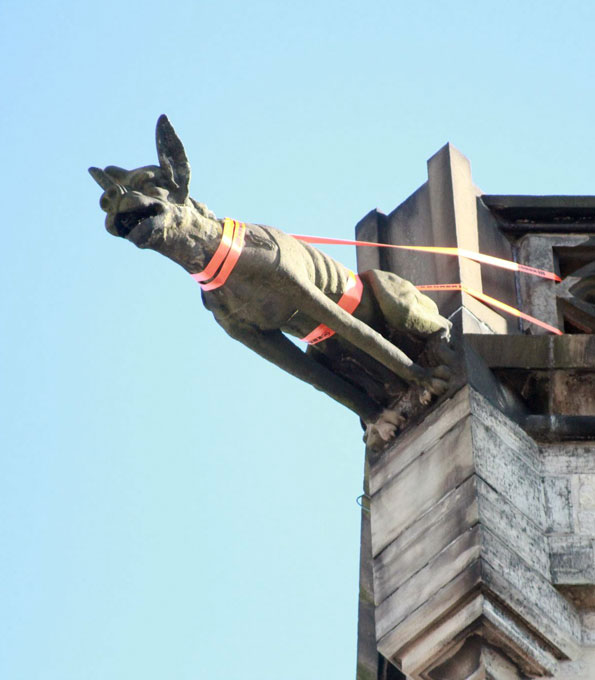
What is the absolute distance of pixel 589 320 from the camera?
1195 cm

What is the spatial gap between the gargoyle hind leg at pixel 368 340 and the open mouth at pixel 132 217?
80 centimetres

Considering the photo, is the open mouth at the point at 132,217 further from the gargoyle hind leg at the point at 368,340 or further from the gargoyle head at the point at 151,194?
the gargoyle hind leg at the point at 368,340

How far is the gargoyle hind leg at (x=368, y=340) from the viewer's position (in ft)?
35.5

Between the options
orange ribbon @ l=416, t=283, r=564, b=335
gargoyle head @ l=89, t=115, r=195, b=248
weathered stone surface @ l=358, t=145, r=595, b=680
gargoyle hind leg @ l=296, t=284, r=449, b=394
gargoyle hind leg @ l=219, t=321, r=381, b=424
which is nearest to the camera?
weathered stone surface @ l=358, t=145, r=595, b=680

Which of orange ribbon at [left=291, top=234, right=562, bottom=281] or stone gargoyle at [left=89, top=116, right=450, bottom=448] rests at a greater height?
orange ribbon at [left=291, top=234, right=562, bottom=281]

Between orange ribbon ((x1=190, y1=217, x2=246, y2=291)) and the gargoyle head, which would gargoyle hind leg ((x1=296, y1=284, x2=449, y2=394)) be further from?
the gargoyle head

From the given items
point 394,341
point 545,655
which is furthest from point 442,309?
point 545,655

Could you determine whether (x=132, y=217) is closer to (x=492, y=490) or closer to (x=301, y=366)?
(x=301, y=366)

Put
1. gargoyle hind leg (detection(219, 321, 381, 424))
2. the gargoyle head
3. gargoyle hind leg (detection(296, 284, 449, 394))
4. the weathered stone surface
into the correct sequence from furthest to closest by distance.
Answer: gargoyle hind leg (detection(219, 321, 381, 424)) < gargoyle hind leg (detection(296, 284, 449, 394)) < the gargoyle head < the weathered stone surface

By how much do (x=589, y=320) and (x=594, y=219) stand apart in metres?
0.60

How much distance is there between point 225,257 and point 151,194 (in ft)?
1.47

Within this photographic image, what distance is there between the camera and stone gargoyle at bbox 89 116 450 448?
1045 centimetres

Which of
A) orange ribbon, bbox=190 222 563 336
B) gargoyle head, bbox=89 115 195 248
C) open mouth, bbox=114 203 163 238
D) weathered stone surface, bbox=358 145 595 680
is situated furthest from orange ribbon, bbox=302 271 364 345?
open mouth, bbox=114 203 163 238

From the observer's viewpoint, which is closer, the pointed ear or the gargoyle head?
the gargoyle head
